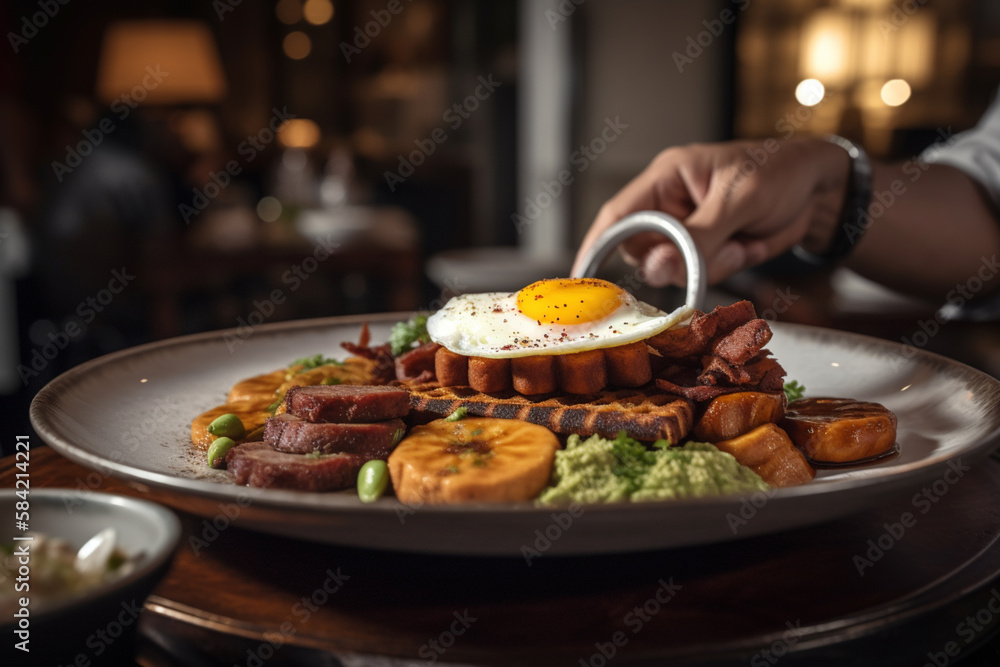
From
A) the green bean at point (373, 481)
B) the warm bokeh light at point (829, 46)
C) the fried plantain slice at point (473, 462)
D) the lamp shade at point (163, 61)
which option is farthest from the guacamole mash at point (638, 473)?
the warm bokeh light at point (829, 46)

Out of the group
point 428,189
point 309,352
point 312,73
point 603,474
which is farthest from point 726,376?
point 312,73

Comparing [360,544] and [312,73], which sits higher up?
[312,73]

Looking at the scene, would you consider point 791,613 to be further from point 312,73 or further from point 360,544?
point 312,73

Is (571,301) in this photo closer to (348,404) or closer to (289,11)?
(348,404)

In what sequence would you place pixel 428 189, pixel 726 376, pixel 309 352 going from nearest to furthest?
pixel 726 376, pixel 309 352, pixel 428 189

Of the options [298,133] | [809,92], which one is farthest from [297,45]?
[809,92]

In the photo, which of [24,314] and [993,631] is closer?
[993,631]
